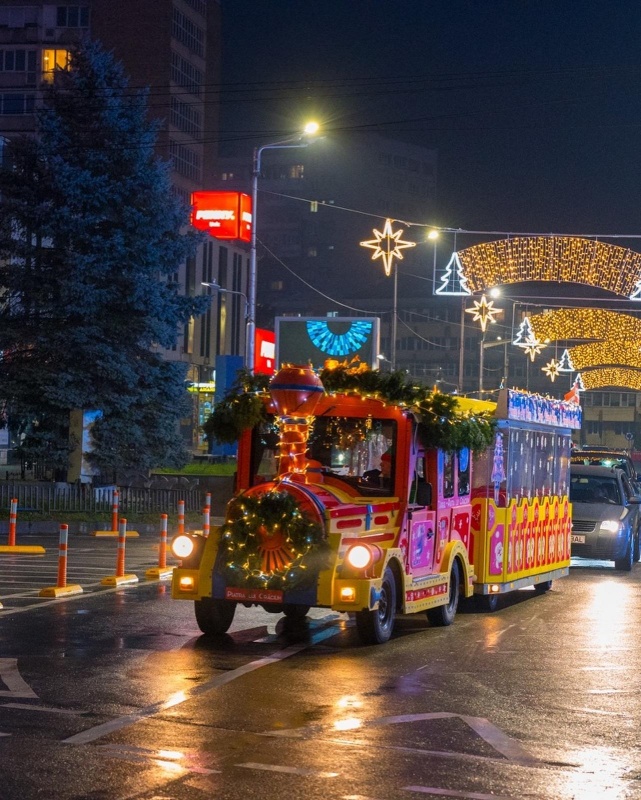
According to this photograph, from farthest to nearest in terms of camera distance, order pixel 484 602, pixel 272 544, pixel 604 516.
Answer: pixel 604 516, pixel 484 602, pixel 272 544

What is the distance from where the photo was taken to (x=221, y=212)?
2881 inches

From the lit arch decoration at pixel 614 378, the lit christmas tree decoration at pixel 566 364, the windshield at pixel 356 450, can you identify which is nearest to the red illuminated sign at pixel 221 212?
the lit christmas tree decoration at pixel 566 364

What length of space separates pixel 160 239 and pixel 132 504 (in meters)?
6.93

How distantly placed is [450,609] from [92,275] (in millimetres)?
21223

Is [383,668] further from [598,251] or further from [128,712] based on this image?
[598,251]

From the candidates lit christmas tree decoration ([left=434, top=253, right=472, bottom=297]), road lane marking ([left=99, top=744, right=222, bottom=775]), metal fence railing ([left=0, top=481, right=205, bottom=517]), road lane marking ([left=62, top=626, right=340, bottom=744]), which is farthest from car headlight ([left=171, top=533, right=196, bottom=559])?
lit christmas tree decoration ([left=434, top=253, right=472, bottom=297])

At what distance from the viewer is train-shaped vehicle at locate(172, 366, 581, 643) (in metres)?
13.0

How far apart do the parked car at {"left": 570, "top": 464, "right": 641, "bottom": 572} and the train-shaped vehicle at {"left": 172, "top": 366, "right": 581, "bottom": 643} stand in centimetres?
729

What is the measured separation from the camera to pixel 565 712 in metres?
9.95

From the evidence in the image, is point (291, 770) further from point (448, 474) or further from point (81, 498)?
point (81, 498)

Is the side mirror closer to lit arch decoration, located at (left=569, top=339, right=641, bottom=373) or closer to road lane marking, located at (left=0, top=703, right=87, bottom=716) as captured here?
road lane marking, located at (left=0, top=703, right=87, bottom=716)

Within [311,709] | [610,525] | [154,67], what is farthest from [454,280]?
[154,67]

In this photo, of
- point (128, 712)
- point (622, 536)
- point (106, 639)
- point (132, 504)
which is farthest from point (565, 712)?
point (132, 504)

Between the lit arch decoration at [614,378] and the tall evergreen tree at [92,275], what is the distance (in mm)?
38807
